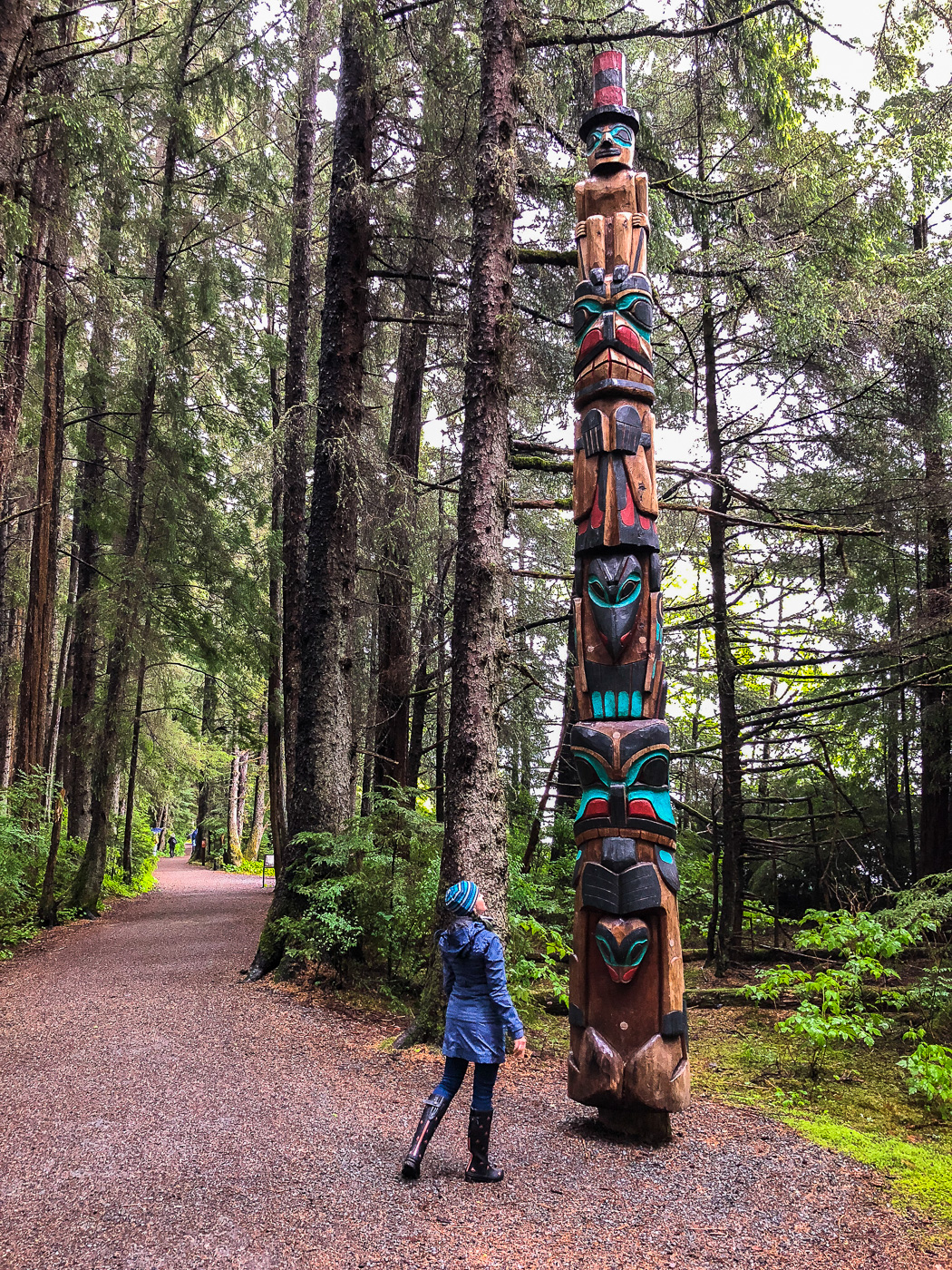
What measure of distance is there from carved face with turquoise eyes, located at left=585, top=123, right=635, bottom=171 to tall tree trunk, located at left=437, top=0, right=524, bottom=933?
875 millimetres

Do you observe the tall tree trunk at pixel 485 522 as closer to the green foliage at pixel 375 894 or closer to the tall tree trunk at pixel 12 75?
the green foliage at pixel 375 894

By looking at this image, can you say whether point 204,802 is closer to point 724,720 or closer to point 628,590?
point 724,720

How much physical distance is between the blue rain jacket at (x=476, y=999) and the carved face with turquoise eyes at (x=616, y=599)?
219 centimetres

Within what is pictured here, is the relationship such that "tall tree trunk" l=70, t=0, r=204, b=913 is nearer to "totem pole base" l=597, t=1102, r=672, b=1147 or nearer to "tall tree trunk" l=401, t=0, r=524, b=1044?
"tall tree trunk" l=401, t=0, r=524, b=1044

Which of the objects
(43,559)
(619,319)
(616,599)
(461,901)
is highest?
(619,319)

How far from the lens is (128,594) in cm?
1370

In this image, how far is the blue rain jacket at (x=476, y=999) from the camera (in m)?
4.56

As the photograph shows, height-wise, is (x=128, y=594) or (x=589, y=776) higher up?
(x=128, y=594)

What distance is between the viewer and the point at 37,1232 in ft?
12.9

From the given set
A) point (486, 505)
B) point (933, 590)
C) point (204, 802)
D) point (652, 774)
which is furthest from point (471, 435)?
point (204, 802)

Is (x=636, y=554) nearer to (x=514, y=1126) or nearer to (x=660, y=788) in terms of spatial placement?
(x=660, y=788)

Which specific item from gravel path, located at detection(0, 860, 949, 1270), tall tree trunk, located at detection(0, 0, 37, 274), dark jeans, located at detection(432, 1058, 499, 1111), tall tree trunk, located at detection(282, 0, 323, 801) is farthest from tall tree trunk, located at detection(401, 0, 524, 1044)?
tall tree trunk, located at detection(282, 0, 323, 801)

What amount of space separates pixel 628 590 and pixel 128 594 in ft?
33.6

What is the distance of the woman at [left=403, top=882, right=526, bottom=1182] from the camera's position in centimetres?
449
